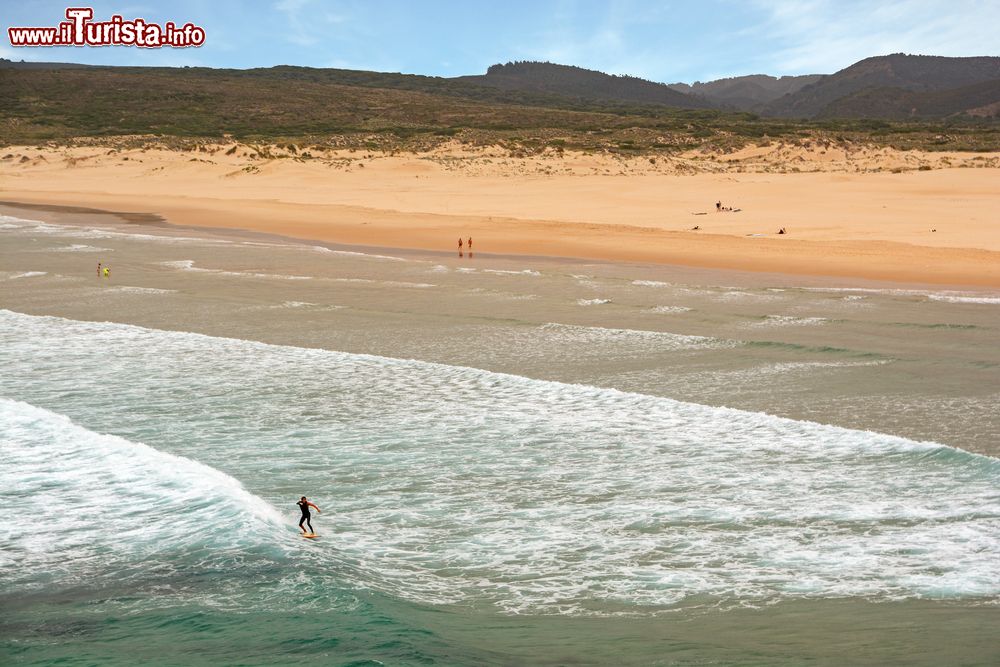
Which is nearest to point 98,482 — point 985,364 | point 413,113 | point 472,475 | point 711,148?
point 472,475

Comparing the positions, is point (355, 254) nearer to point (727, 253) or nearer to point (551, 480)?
point (727, 253)

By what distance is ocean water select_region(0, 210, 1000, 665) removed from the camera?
705 cm

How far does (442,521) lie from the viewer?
9.20m

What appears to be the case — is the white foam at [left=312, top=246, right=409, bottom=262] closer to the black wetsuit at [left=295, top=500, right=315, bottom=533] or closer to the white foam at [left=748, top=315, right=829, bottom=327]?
the white foam at [left=748, top=315, right=829, bottom=327]

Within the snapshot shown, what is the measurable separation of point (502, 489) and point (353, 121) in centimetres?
A: 9001

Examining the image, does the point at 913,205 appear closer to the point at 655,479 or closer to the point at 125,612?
the point at 655,479

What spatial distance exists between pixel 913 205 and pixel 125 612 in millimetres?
38325

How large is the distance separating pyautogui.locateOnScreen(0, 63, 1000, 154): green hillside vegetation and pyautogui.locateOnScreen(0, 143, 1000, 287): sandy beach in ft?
17.9

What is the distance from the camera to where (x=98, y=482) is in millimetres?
10094

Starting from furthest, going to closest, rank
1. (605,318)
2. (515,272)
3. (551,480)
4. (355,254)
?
1. (355,254)
2. (515,272)
3. (605,318)
4. (551,480)

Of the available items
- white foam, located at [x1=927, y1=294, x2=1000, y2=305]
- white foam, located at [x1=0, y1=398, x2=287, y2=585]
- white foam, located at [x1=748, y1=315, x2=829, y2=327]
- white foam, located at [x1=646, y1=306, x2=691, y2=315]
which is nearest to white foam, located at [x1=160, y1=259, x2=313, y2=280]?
white foam, located at [x1=646, y1=306, x2=691, y2=315]

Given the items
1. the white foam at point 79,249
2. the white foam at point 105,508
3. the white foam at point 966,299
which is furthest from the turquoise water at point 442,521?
the white foam at point 79,249

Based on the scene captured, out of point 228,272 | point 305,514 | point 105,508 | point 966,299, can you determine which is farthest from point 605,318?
point 305,514

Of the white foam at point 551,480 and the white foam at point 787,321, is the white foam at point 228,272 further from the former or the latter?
the white foam at point 787,321
